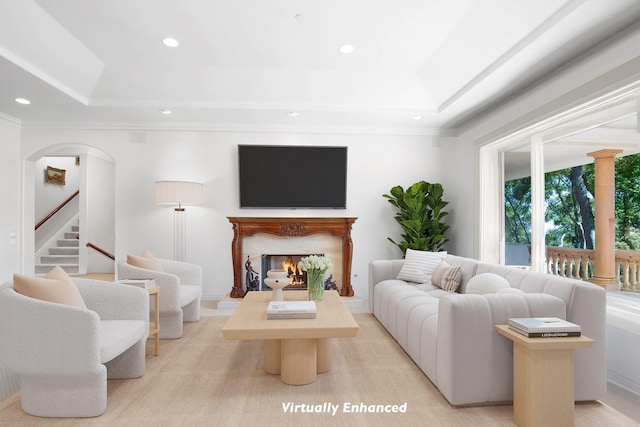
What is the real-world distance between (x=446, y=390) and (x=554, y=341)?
66 centimetres

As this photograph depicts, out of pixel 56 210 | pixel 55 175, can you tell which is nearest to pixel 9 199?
pixel 56 210

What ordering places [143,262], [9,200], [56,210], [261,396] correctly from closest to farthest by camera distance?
[261,396]
[143,262]
[9,200]
[56,210]

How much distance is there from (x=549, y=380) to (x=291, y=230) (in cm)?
354

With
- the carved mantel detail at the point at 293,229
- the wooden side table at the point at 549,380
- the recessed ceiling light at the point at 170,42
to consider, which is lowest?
the wooden side table at the point at 549,380

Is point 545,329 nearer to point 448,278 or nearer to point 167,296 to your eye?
point 448,278

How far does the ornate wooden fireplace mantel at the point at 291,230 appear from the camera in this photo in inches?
192

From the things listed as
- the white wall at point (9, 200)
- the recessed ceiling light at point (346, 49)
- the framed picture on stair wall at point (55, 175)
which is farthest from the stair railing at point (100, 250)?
the recessed ceiling light at point (346, 49)

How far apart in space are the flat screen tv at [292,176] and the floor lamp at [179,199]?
0.65 meters

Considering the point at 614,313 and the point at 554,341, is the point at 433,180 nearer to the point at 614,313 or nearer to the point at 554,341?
the point at 614,313

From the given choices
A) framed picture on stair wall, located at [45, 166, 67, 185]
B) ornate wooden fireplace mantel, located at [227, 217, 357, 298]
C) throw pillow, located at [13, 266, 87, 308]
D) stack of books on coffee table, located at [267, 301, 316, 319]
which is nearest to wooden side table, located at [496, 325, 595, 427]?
stack of books on coffee table, located at [267, 301, 316, 319]

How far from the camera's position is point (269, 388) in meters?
2.37

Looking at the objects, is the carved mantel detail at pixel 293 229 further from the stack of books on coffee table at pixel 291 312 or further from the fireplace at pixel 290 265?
the stack of books on coffee table at pixel 291 312

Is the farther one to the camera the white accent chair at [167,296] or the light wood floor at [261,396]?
the white accent chair at [167,296]

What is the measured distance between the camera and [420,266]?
12.9 feet
